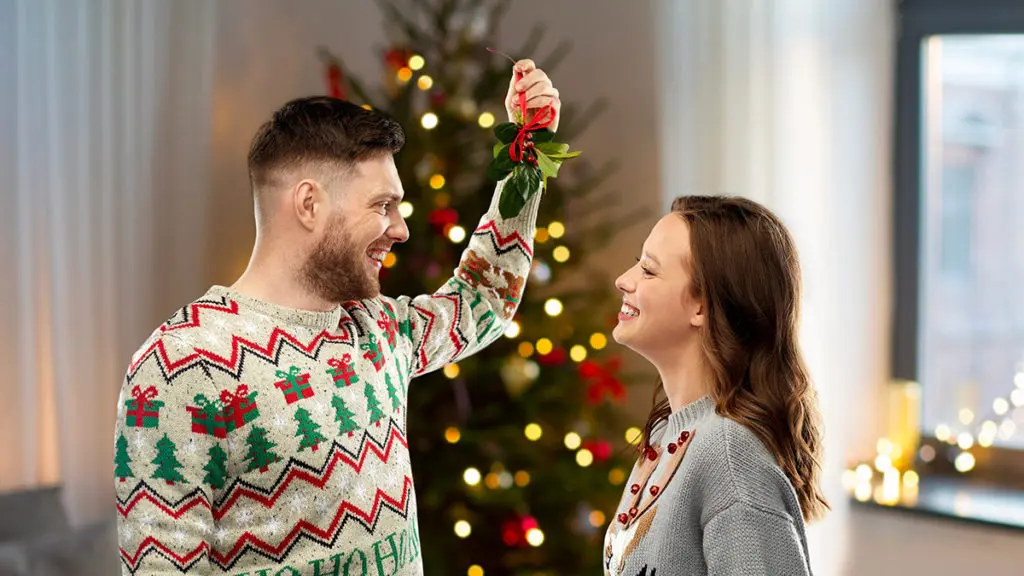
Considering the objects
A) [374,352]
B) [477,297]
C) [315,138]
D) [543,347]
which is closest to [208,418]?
[374,352]

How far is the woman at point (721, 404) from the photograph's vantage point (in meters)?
1.27

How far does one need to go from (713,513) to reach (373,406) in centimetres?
55

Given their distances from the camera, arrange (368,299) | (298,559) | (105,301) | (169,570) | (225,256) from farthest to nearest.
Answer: (225,256) < (105,301) < (368,299) < (298,559) < (169,570)

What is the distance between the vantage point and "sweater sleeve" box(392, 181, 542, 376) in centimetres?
179

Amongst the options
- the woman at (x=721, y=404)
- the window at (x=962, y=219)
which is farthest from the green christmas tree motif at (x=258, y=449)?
the window at (x=962, y=219)

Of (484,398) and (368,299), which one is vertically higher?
(368,299)

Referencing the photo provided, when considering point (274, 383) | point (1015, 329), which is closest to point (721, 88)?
point (1015, 329)

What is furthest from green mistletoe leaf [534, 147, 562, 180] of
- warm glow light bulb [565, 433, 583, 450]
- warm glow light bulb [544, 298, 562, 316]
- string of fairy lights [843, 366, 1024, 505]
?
string of fairy lights [843, 366, 1024, 505]

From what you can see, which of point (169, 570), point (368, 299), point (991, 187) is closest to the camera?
point (169, 570)

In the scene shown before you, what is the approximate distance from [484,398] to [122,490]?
6.17 ft

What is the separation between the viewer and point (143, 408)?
137 cm

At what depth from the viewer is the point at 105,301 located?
301 cm

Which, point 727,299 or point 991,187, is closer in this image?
point 727,299

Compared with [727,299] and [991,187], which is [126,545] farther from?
[991,187]
